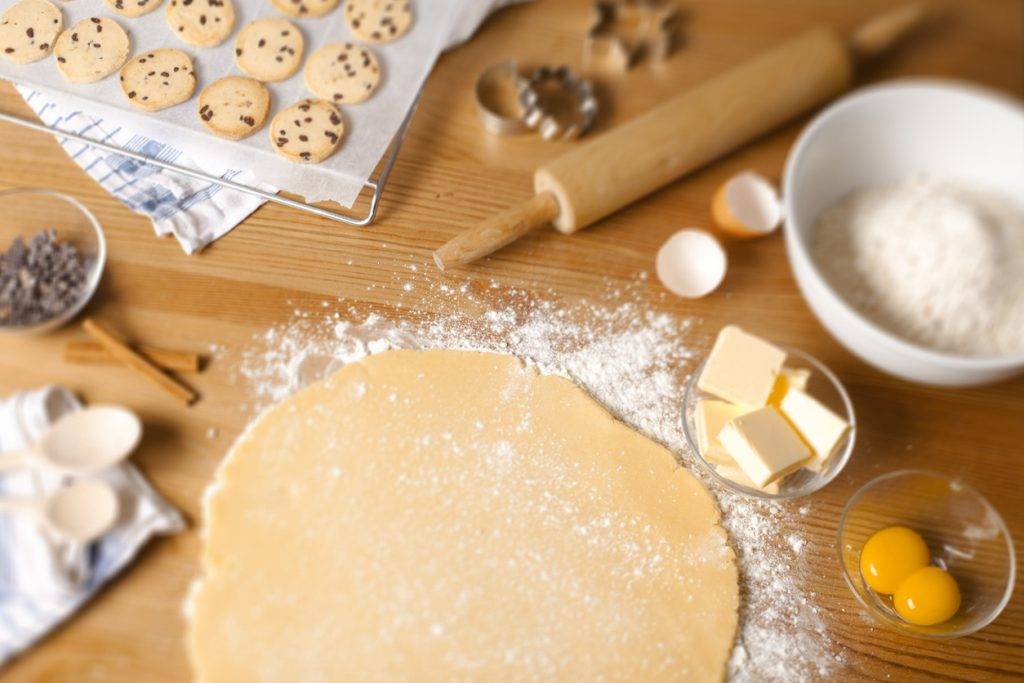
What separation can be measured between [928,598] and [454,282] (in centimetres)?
72

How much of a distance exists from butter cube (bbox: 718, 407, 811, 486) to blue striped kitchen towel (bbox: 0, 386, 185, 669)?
2.20 feet

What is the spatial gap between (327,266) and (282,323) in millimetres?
101

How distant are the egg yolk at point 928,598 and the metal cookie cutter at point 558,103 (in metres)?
0.76

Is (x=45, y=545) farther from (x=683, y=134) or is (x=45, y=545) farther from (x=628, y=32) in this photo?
(x=628, y=32)

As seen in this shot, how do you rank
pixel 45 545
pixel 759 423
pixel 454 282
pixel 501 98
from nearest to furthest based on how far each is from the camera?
1. pixel 45 545
2. pixel 759 423
3. pixel 454 282
4. pixel 501 98

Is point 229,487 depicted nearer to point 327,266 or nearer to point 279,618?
point 279,618

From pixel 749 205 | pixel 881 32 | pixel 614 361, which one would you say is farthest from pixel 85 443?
pixel 881 32

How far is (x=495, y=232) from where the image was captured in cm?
106

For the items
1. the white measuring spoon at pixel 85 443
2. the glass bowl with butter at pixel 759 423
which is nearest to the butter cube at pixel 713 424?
the glass bowl with butter at pixel 759 423

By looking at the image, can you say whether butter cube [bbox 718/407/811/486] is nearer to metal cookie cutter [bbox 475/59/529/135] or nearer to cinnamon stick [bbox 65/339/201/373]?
metal cookie cutter [bbox 475/59/529/135]

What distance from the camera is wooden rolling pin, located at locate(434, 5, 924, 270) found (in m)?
1.08

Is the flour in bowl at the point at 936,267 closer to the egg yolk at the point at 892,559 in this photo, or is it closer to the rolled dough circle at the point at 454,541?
the egg yolk at the point at 892,559

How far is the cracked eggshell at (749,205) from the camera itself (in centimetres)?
115

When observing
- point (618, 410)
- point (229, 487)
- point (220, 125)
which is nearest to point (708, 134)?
point (618, 410)
